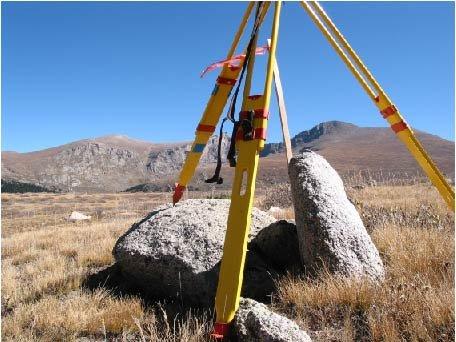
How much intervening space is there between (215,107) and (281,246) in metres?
1.85

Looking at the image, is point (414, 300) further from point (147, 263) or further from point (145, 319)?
point (147, 263)

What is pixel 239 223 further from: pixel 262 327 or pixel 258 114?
pixel 258 114

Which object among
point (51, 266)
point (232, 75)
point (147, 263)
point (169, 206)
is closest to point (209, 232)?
point (147, 263)

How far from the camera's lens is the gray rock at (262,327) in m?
3.14

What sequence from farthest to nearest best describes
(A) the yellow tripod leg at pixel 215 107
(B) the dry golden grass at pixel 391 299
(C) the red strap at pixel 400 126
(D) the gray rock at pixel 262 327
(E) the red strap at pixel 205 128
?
(E) the red strap at pixel 205 128 < (A) the yellow tripod leg at pixel 215 107 < (C) the red strap at pixel 400 126 < (B) the dry golden grass at pixel 391 299 < (D) the gray rock at pixel 262 327

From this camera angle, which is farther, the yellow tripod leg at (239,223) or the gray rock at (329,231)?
the gray rock at (329,231)

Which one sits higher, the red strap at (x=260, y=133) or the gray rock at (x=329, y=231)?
the red strap at (x=260, y=133)

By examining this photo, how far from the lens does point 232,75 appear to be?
5.00 metres

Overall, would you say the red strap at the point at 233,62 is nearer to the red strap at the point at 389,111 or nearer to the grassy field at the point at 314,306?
the red strap at the point at 389,111

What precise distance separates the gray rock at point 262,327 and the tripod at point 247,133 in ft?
0.35

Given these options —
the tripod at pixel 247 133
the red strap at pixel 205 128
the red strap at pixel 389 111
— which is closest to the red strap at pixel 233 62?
the tripod at pixel 247 133

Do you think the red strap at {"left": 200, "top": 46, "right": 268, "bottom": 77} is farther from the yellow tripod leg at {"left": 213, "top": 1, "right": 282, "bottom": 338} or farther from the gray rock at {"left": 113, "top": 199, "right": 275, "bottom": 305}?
the gray rock at {"left": 113, "top": 199, "right": 275, "bottom": 305}

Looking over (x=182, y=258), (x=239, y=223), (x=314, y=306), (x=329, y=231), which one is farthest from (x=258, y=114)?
(x=182, y=258)

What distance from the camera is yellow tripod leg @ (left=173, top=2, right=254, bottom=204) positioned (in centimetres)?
499
